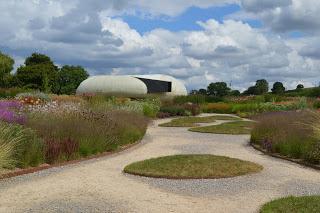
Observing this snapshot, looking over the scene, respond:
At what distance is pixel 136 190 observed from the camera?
26.1ft

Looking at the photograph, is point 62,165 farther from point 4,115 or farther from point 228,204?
point 228,204

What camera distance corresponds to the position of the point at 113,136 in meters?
13.1

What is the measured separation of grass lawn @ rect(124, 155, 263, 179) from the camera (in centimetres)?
916

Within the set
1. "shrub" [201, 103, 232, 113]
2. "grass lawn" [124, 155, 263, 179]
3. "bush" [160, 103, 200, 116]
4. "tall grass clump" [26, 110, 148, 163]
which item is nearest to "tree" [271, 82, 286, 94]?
"shrub" [201, 103, 232, 113]

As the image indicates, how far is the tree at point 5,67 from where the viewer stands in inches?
1952

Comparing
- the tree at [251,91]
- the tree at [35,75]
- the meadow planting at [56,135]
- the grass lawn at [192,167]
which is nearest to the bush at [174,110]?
the meadow planting at [56,135]

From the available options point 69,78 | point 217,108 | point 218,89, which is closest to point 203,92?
point 218,89

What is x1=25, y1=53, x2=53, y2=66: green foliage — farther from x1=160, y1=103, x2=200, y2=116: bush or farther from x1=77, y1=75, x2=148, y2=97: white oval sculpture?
x1=160, y1=103, x2=200, y2=116: bush

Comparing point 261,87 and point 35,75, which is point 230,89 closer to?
point 261,87

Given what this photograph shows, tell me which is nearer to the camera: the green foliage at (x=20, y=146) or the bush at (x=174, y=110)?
the green foliage at (x=20, y=146)

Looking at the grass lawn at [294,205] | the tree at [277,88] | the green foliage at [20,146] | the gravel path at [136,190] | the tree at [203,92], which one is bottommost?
the gravel path at [136,190]

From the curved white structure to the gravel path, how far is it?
112 feet

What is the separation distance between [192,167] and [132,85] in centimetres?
3600

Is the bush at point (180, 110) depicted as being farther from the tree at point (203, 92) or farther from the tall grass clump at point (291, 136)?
the tree at point (203, 92)
